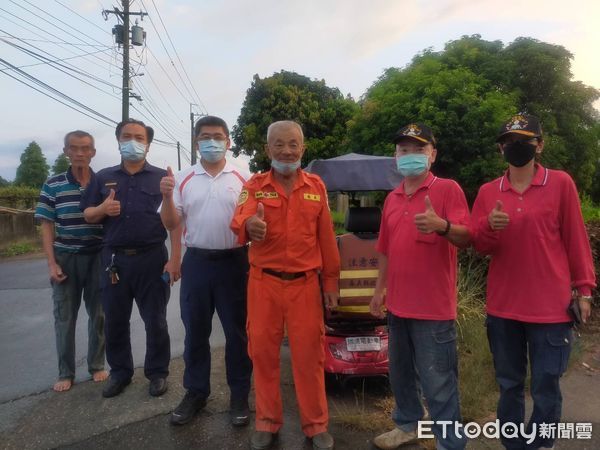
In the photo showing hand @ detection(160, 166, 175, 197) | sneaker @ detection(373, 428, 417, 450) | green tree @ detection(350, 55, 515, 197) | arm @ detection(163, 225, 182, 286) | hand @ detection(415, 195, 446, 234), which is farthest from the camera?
green tree @ detection(350, 55, 515, 197)

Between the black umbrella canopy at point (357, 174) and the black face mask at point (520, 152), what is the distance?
2.08 m

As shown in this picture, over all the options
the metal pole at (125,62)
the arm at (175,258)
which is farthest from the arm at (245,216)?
the metal pole at (125,62)

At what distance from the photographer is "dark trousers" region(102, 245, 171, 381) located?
3.55 metres

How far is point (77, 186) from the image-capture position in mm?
3895

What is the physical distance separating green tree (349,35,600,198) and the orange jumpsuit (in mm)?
7973

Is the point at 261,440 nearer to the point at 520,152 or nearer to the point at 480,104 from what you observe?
the point at 520,152

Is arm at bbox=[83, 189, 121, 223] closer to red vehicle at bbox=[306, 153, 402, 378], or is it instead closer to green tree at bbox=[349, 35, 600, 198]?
red vehicle at bbox=[306, 153, 402, 378]

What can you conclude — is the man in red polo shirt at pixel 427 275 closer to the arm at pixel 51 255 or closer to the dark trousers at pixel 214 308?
the dark trousers at pixel 214 308

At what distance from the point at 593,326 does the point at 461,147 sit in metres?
5.46

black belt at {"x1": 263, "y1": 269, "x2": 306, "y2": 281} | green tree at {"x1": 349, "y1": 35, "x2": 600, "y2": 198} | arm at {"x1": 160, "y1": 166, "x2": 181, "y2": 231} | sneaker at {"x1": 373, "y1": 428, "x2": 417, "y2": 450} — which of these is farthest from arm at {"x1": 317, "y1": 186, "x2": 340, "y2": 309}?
green tree at {"x1": 349, "y1": 35, "x2": 600, "y2": 198}

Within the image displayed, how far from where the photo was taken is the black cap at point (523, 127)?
2.56 m

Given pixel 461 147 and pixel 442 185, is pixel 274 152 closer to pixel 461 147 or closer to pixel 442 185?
pixel 442 185

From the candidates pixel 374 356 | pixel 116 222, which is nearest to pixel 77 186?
pixel 116 222

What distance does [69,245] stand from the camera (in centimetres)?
385
